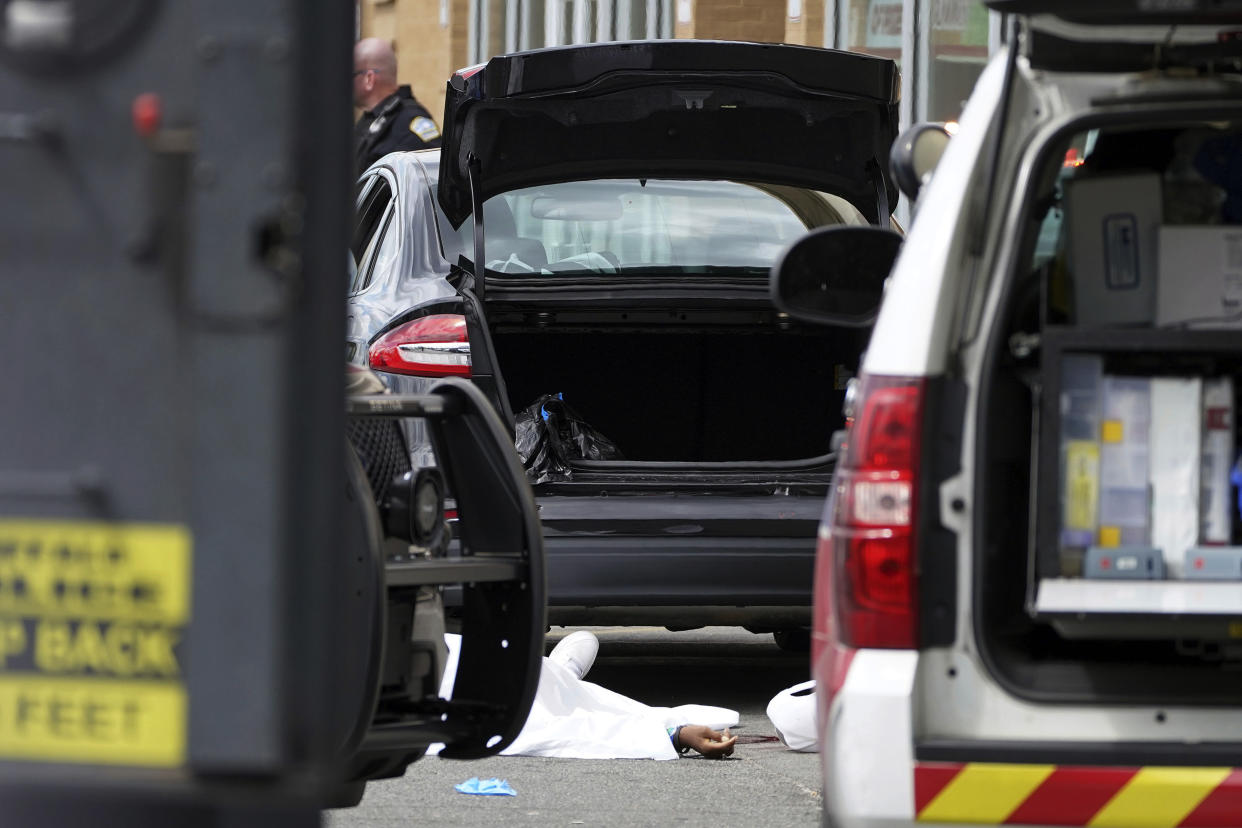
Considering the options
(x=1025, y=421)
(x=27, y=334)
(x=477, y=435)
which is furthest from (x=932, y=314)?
(x=27, y=334)

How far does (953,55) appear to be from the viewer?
1591 centimetres

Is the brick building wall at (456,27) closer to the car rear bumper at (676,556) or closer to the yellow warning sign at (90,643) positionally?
the car rear bumper at (676,556)

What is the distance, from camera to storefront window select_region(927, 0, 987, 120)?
15.7 meters

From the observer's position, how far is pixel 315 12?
227 centimetres

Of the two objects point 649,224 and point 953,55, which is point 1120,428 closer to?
point 649,224

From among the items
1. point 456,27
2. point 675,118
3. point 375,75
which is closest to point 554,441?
point 675,118

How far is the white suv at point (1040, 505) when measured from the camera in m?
3.38

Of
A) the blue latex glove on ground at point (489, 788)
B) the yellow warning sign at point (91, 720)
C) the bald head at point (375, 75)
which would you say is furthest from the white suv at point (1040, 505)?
the bald head at point (375, 75)

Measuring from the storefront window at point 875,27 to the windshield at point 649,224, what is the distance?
9.49 meters

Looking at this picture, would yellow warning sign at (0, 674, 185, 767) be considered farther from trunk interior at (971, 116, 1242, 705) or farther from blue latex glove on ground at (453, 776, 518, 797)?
blue latex glove on ground at (453, 776, 518, 797)

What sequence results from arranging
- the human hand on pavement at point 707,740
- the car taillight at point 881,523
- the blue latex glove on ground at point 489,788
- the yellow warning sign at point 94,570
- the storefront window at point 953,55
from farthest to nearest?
the storefront window at point 953,55 → the human hand on pavement at point 707,740 → the blue latex glove on ground at point 489,788 → the car taillight at point 881,523 → the yellow warning sign at point 94,570

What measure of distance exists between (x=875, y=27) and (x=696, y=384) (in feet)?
31.4

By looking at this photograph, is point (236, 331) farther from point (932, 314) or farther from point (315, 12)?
point (932, 314)

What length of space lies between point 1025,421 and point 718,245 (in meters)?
3.40
